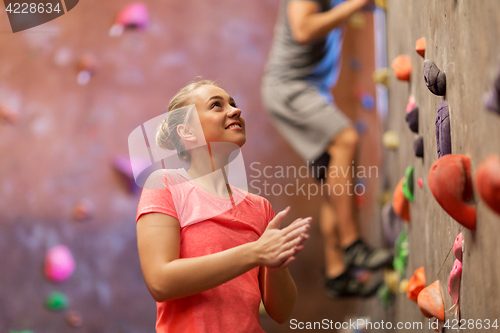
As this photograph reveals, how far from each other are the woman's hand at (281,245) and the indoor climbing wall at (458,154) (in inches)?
6.7

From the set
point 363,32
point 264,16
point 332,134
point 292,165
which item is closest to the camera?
point 332,134

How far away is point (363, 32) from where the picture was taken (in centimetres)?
189

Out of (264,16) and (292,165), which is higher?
(264,16)

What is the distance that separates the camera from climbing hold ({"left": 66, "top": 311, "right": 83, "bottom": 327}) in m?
1.39

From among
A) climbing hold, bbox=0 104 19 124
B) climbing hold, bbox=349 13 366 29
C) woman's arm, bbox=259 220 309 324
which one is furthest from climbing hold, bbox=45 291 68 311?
climbing hold, bbox=349 13 366 29

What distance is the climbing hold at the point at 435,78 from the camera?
2.28 feet

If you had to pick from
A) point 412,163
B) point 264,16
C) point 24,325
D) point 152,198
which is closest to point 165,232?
point 152,198

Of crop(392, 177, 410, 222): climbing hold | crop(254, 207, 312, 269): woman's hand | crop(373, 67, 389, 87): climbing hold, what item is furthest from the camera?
crop(373, 67, 389, 87): climbing hold

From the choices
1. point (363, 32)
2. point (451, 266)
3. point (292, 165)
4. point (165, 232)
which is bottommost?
point (292, 165)

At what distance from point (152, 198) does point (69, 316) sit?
961mm

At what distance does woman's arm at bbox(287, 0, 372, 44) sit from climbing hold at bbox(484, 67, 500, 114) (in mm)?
1143

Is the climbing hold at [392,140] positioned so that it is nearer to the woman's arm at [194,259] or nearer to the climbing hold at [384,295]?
the climbing hold at [384,295]

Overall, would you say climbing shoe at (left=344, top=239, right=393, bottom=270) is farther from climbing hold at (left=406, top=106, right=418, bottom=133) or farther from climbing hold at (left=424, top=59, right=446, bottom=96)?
climbing hold at (left=424, top=59, right=446, bottom=96)

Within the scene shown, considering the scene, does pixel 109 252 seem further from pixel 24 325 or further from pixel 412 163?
pixel 412 163
